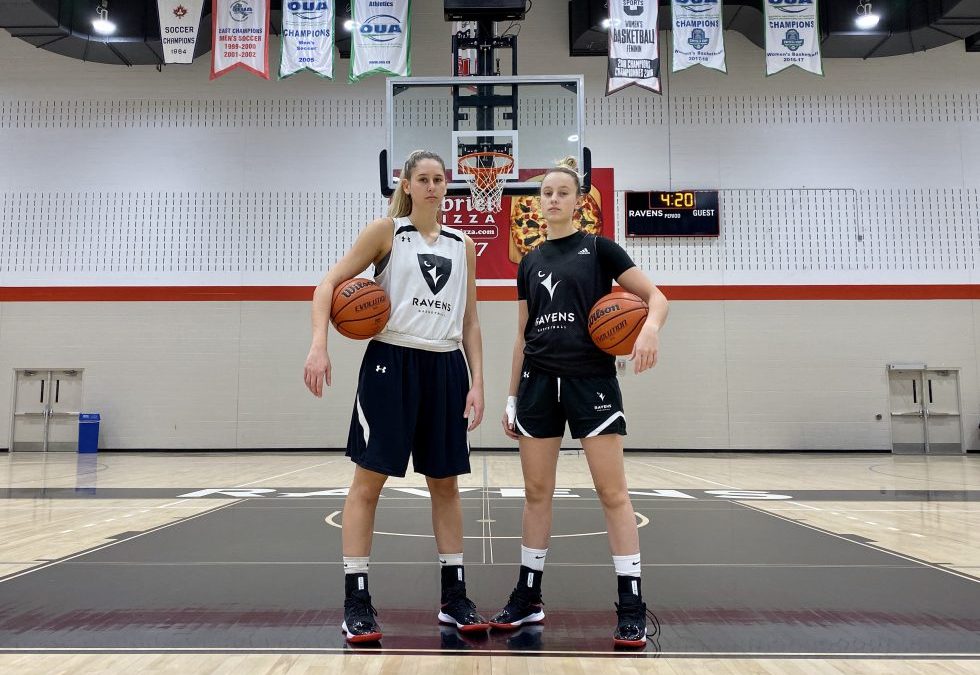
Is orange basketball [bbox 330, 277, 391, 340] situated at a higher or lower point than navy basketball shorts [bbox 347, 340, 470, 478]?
higher

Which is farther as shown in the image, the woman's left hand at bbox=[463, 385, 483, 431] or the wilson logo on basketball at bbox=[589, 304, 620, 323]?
the woman's left hand at bbox=[463, 385, 483, 431]

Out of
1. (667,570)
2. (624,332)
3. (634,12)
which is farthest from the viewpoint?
(634,12)

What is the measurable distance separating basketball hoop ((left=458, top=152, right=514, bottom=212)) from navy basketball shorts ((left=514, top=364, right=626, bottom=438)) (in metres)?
5.98

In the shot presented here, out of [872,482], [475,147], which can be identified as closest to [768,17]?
[475,147]

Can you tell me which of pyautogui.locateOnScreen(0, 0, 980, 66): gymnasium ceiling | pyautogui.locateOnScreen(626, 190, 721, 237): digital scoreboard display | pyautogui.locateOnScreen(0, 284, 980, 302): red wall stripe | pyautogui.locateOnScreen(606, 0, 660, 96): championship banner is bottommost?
pyautogui.locateOnScreen(0, 284, 980, 302): red wall stripe

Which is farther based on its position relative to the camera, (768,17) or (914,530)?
(768,17)

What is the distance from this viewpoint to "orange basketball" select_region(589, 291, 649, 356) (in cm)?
222

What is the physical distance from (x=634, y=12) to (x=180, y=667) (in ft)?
35.1

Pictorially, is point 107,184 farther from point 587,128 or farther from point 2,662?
point 2,662

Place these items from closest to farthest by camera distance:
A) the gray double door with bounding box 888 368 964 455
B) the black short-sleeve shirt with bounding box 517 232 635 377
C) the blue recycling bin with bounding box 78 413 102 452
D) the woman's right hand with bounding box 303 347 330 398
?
1. the woman's right hand with bounding box 303 347 330 398
2. the black short-sleeve shirt with bounding box 517 232 635 377
3. the blue recycling bin with bounding box 78 413 102 452
4. the gray double door with bounding box 888 368 964 455

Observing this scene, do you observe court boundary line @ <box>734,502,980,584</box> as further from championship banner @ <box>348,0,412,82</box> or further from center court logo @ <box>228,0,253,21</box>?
center court logo @ <box>228,0,253,21</box>

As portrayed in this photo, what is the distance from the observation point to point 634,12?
393 inches

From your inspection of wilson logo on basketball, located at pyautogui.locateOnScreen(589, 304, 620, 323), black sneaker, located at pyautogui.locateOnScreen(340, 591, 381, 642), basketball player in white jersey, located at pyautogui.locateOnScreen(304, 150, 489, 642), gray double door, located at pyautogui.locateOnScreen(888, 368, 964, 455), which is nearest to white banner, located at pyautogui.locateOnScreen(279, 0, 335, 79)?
basketball player in white jersey, located at pyautogui.locateOnScreen(304, 150, 489, 642)

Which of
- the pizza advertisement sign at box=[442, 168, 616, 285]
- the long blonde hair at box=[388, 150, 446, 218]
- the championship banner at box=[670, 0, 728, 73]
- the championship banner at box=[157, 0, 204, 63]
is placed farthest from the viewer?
the pizza advertisement sign at box=[442, 168, 616, 285]
